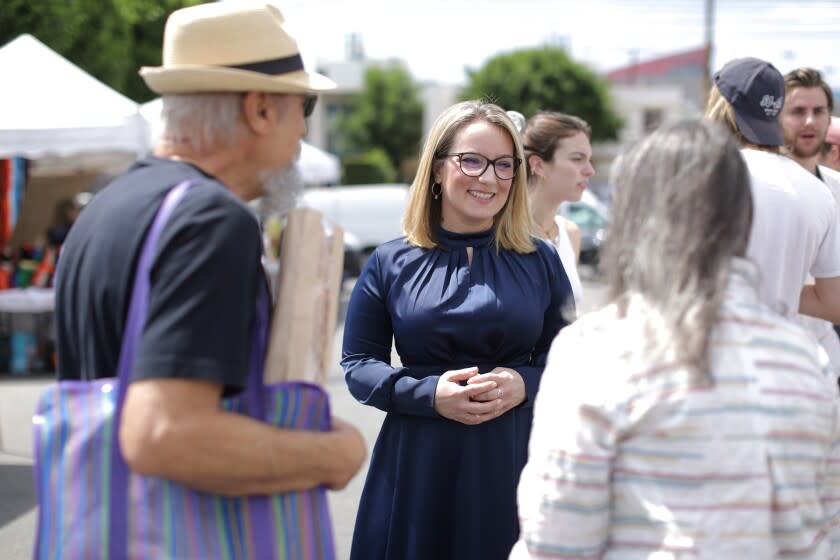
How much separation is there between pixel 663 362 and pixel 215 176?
0.87 meters

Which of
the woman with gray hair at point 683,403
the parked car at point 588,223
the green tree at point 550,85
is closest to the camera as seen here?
the woman with gray hair at point 683,403

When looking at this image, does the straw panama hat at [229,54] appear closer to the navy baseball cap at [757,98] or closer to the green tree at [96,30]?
the navy baseball cap at [757,98]

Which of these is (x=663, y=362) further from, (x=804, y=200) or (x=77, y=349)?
(x=804, y=200)

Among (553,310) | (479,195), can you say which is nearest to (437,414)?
(553,310)

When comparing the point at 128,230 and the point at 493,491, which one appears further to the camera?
the point at 493,491

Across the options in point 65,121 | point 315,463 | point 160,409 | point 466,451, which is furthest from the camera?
point 65,121

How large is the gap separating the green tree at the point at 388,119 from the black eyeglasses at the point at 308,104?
60.4 metres

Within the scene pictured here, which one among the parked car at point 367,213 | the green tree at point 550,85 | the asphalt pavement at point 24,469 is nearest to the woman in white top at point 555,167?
the asphalt pavement at point 24,469

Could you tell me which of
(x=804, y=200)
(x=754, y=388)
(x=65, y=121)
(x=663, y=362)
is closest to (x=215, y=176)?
(x=663, y=362)

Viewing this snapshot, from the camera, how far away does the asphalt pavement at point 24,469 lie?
4.88 m

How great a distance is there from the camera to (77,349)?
1.73 meters

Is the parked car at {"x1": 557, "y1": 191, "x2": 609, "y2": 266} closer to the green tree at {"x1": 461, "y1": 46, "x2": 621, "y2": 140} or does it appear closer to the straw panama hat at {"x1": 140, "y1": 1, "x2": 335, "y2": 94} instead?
the straw panama hat at {"x1": 140, "y1": 1, "x2": 335, "y2": 94}

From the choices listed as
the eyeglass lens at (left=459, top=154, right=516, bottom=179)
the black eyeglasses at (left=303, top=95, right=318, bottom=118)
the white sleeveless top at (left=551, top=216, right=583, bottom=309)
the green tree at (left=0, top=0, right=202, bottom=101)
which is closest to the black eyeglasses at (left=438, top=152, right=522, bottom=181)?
the eyeglass lens at (left=459, top=154, right=516, bottom=179)

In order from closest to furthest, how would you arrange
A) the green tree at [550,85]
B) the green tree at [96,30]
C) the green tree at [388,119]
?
the green tree at [96,30] < the green tree at [550,85] < the green tree at [388,119]
